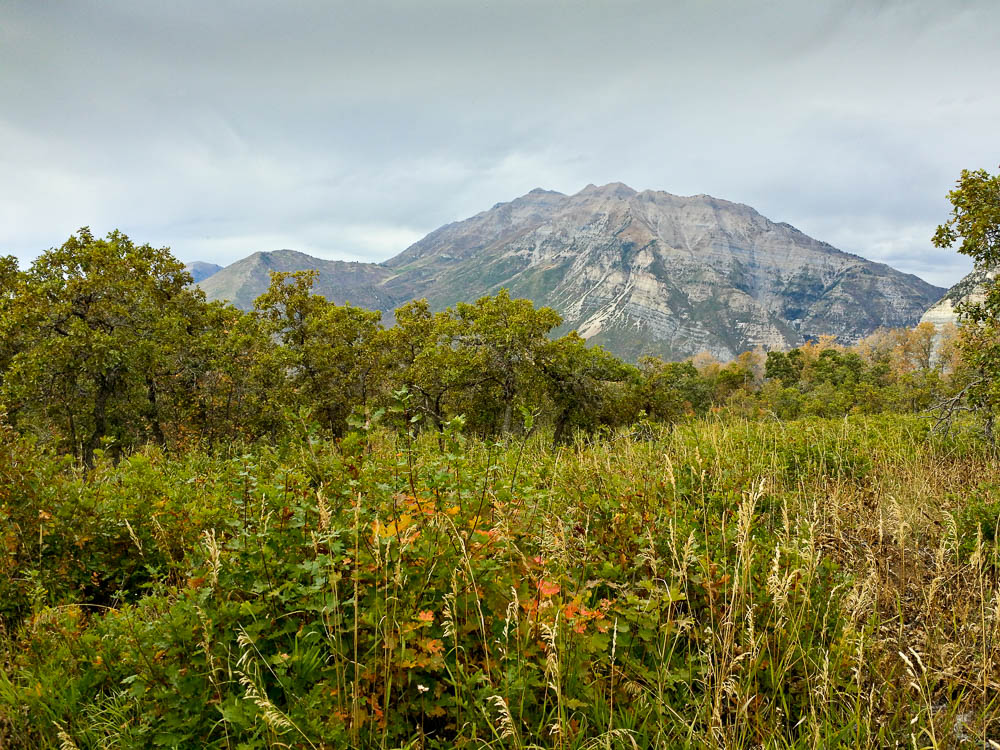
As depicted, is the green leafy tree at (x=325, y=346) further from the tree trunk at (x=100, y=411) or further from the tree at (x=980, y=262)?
the tree at (x=980, y=262)

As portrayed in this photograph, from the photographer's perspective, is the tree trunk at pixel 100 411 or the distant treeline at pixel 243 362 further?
the tree trunk at pixel 100 411

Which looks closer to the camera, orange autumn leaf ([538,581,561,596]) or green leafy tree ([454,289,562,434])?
orange autumn leaf ([538,581,561,596])

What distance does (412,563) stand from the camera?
2496 mm

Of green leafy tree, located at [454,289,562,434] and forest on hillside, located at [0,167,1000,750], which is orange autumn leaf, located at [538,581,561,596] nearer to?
forest on hillside, located at [0,167,1000,750]

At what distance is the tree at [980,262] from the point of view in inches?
326

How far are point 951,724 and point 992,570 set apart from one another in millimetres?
2988

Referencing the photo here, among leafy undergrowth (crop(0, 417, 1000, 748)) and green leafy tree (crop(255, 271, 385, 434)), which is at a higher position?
green leafy tree (crop(255, 271, 385, 434))

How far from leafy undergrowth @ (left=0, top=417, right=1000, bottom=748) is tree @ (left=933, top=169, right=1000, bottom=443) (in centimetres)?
656

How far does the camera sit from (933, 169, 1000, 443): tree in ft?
27.2

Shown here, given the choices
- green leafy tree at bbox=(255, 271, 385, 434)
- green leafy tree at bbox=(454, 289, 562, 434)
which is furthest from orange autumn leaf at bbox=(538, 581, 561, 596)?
green leafy tree at bbox=(454, 289, 562, 434)

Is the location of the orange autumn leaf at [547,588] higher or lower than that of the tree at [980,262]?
lower

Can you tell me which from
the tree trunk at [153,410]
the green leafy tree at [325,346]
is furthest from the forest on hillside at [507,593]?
the tree trunk at [153,410]

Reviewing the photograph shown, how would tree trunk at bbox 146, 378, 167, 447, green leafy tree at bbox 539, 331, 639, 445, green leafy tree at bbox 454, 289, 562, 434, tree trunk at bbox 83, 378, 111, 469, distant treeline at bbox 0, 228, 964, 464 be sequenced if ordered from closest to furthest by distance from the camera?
1. distant treeline at bbox 0, 228, 964, 464
2. tree trunk at bbox 83, 378, 111, 469
3. tree trunk at bbox 146, 378, 167, 447
4. green leafy tree at bbox 454, 289, 562, 434
5. green leafy tree at bbox 539, 331, 639, 445

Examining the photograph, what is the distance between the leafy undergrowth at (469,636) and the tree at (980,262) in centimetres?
656
